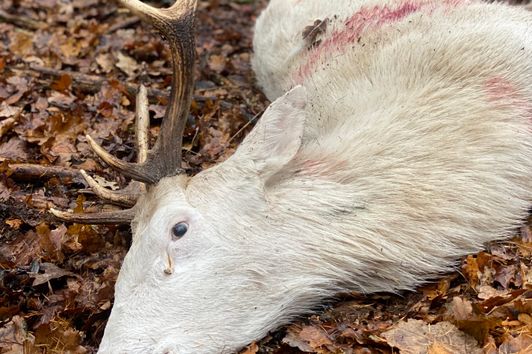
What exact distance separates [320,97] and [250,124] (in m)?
1.28

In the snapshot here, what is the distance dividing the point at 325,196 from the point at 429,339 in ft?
2.94

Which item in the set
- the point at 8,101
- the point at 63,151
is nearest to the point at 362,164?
the point at 63,151

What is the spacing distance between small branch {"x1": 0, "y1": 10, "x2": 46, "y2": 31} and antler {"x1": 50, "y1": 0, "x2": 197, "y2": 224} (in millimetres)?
4258

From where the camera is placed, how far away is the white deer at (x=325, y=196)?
3.51m

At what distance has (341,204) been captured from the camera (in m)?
3.76

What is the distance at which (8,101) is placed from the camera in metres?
6.00

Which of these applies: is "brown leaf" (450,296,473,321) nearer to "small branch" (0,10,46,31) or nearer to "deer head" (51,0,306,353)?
"deer head" (51,0,306,353)

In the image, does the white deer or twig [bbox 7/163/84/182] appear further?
twig [bbox 7/163/84/182]

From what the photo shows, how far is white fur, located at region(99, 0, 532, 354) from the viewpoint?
3.50m

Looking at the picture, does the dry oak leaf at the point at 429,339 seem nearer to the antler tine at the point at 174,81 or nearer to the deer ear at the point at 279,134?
the deer ear at the point at 279,134

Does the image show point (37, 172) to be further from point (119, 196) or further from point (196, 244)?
point (196, 244)

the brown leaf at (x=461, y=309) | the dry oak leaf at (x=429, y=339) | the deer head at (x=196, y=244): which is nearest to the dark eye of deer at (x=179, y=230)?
the deer head at (x=196, y=244)

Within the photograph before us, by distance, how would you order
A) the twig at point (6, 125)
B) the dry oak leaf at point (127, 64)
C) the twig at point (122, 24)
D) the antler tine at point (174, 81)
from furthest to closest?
the twig at point (122, 24) < the dry oak leaf at point (127, 64) < the twig at point (6, 125) < the antler tine at point (174, 81)

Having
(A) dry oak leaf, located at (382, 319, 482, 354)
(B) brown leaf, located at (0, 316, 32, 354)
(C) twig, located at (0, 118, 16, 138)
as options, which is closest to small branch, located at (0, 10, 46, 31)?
(C) twig, located at (0, 118, 16, 138)
